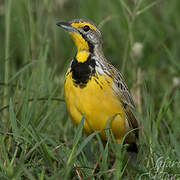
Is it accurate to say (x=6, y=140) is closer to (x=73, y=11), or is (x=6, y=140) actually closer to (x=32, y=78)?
(x=32, y=78)

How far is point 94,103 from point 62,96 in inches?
38.4

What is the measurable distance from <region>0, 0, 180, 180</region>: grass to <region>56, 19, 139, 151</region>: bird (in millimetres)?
190

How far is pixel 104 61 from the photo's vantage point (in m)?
4.35

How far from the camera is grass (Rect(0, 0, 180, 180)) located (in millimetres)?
3578

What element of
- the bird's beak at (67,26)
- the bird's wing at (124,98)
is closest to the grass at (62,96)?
the bird's wing at (124,98)

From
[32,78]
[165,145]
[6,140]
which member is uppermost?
[32,78]

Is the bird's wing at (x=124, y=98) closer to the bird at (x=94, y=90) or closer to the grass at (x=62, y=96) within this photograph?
the bird at (x=94, y=90)

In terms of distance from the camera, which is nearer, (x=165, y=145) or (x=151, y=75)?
(x=165, y=145)

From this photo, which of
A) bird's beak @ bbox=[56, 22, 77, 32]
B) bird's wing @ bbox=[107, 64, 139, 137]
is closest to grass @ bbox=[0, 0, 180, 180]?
bird's wing @ bbox=[107, 64, 139, 137]

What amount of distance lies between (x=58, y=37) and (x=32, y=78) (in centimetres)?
237

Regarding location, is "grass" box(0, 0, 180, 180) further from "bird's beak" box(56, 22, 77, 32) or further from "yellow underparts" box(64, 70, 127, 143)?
"bird's beak" box(56, 22, 77, 32)

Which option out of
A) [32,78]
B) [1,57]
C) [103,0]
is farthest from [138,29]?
[32,78]

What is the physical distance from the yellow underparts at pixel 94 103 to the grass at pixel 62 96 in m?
0.19

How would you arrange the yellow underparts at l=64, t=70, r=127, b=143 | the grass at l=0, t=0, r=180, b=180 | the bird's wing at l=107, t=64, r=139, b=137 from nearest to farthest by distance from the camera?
the grass at l=0, t=0, r=180, b=180
the yellow underparts at l=64, t=70, r=127, b=143
the bird's wing at l=107, t=64, r=139, b=137
